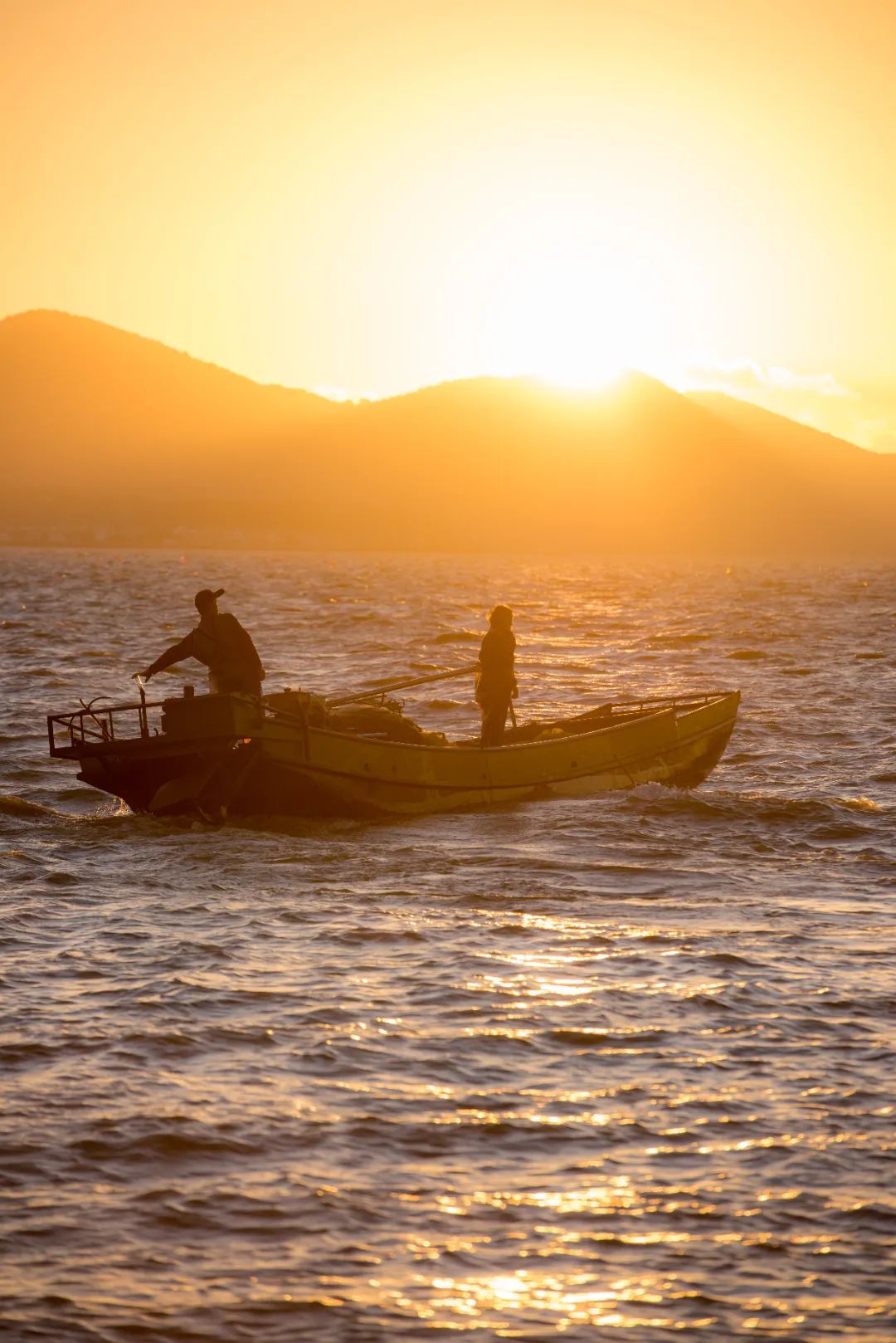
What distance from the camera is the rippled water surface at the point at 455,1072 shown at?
24.8 feet

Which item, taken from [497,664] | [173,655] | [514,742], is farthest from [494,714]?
[173,655]

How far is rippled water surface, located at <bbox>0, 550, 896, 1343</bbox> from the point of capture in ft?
24.8

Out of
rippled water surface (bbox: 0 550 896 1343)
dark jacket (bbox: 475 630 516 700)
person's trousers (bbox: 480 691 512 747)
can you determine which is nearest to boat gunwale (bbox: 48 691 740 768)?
person's trousers (bbox: 480 691 512 747)

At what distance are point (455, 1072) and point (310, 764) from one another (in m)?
8.56

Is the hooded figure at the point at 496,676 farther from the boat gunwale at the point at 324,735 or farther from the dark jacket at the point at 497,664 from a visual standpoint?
the boat gunwale at the point at 324,735

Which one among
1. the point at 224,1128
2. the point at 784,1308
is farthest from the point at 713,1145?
the point at 224,1128

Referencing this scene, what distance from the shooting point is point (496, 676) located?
21094 millimetres

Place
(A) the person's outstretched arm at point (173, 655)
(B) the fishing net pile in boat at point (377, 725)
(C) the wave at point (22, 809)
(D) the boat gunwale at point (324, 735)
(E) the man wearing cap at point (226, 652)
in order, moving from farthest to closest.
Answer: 1. (C) the wave at point (22, 809)
2. (B) the fishing net pile in boat at point (377, 725)
3. (E) the man wearing cap at point (226, 652)
4. (D) the boat gunwale at point (324, 735)
5. (A) the person's outstretched arm at point (173, 655)

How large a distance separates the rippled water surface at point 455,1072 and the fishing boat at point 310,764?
396 millimetres

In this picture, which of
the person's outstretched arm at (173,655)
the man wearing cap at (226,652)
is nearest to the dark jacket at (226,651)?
the man wearing cap at (226,652)

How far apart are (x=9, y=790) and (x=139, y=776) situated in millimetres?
4543

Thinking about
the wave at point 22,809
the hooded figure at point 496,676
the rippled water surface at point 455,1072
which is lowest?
the rippled water surface at point 455,1072

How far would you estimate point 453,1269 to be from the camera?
7672 millimetres

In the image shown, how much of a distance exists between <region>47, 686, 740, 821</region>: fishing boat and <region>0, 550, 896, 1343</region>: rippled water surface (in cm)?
40
